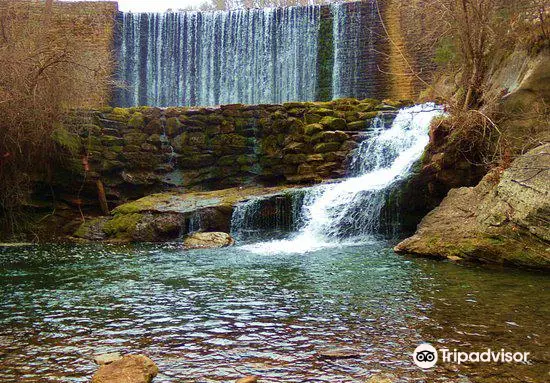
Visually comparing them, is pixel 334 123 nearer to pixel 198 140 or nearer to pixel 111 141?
pixel 198 140

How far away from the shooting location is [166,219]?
44.1ft

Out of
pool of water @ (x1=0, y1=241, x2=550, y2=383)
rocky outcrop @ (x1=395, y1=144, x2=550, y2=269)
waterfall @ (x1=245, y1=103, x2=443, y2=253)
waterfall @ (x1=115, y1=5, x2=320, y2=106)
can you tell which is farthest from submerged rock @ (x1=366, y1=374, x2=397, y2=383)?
waterfall @ (x1=115, y1=5, x2=320, y2=106)

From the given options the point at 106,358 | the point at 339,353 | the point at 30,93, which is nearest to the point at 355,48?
the point at 30,93

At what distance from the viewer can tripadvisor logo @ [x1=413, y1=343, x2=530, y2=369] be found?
13.1 feet

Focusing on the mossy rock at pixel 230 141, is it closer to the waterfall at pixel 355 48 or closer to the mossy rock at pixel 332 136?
the mossy rock at pixel 332 136

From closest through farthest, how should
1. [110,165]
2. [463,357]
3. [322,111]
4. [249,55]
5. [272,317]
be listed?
[463,357]
[272,317]
[110,165]
[322,111]
[249,55]

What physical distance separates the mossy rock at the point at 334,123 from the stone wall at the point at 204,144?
3cm

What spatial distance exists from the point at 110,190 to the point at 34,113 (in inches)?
150

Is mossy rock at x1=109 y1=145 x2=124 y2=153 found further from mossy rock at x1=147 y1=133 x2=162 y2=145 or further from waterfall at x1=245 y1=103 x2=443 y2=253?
waterfall at x1=245 y1=103 x2=443 y2=253

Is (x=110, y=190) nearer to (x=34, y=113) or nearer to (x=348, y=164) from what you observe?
(x=34, y=113)

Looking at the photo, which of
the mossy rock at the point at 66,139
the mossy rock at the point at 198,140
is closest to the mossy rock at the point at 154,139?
the mossy rock at the point at 198,140

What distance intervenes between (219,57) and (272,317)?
18.5 metres

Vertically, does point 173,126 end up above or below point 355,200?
above

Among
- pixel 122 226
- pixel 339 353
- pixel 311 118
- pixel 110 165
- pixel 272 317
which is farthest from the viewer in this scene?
pixel 311 118
